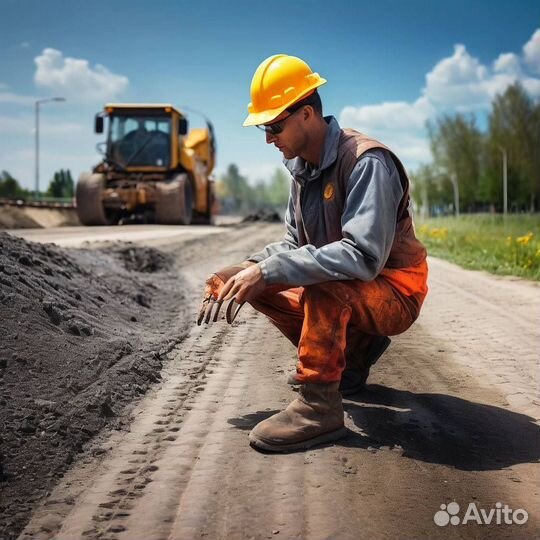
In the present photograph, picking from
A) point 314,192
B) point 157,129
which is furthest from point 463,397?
point 157,129

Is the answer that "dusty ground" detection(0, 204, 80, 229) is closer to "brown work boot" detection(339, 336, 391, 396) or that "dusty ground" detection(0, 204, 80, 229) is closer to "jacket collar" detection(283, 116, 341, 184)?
"brown work boot" detection(339, 336, 391, 396)

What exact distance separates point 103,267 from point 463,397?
5156mm

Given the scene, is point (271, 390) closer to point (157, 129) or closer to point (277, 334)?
point (277, 334)

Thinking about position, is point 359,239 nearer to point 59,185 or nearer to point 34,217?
point 34,217

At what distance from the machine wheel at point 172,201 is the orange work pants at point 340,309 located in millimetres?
16898

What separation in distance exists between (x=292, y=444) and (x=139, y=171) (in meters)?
18.7

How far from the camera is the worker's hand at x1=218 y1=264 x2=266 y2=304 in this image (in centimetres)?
316

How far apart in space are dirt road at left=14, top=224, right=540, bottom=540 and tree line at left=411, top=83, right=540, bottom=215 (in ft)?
114

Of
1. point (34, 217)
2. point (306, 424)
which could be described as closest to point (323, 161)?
point (306, 424)

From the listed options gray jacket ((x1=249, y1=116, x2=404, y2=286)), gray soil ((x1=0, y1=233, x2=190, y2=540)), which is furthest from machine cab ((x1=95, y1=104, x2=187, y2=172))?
gray jacket ((x1=249, y1=116, x2=404, y2=286))

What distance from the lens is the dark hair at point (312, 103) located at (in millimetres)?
3451

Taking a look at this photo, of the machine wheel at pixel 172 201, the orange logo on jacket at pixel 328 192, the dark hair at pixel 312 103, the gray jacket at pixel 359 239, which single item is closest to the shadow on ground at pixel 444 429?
the gray jacket at pixel 359 239

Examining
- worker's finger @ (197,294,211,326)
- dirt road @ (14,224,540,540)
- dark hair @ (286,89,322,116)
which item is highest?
dark hair @ (286,89,322,116)

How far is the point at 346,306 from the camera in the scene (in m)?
3.32
